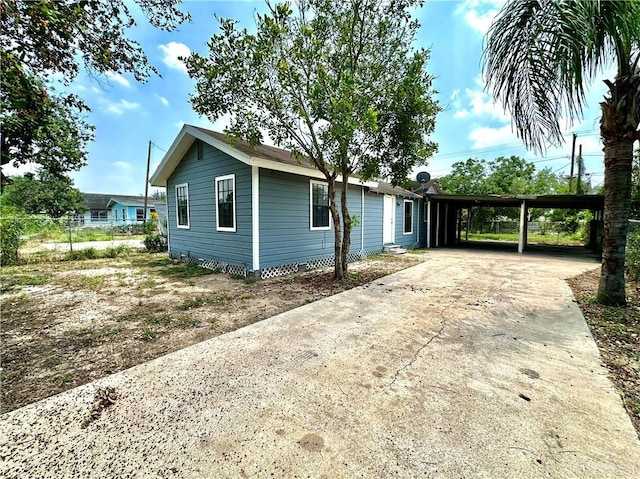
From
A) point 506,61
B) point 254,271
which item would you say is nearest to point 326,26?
point 506,61

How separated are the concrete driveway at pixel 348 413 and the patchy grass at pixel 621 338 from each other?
0.33 ft

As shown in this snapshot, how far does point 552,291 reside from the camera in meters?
5.70

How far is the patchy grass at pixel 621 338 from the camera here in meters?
2.37

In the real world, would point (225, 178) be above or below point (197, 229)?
above

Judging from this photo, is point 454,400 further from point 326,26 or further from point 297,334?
point 326,26

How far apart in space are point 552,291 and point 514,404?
4710 millimetres

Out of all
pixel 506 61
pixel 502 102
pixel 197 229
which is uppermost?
pixel 506 61

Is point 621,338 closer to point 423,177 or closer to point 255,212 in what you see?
point 255,212

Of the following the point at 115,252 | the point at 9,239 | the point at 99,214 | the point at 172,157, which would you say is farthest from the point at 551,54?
the point at 99,214

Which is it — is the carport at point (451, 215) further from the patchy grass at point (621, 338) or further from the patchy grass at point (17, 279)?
the patchy grass at point (17, 279)

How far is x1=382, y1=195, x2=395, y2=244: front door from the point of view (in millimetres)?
11633

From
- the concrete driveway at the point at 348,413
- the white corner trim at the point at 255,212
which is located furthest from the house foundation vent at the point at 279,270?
the concrete driveway at the point at 348,413

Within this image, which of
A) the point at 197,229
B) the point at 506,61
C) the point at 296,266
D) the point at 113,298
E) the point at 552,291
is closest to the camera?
the point at 506,61

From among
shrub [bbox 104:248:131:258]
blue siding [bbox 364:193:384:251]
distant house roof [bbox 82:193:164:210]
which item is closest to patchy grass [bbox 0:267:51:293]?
shrub [bbox 104:248:131:258]
